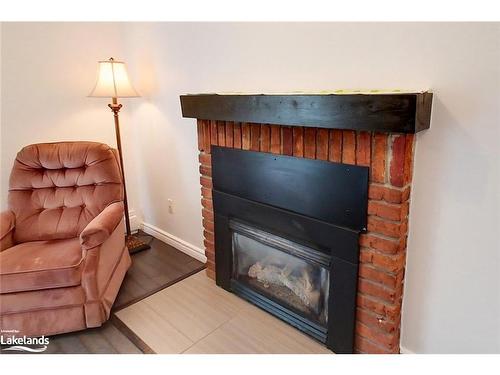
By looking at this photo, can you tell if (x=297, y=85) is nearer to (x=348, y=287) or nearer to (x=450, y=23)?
(x=450, y=23)

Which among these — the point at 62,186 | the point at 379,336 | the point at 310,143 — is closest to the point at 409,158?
the point at 310,143

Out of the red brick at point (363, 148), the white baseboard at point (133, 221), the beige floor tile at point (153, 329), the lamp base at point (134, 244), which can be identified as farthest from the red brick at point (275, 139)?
the white baseboard at point (133, 221)

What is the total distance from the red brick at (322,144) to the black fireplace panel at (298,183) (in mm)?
31

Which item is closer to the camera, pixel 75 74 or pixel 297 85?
pixel 297 85

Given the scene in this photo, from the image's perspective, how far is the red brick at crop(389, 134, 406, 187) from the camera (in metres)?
1.31

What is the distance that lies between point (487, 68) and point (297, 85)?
0.79 m

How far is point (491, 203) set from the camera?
124 cm

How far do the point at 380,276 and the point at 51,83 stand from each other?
101 inches

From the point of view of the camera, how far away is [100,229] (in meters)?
1.86

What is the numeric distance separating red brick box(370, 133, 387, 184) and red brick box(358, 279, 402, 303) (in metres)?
0.47

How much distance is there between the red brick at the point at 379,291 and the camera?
147 cm

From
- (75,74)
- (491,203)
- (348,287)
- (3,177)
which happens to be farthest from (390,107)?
(3,177)

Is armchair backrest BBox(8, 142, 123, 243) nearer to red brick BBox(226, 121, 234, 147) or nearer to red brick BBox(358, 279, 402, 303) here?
red brick BBox(226, 121, 234, 147)

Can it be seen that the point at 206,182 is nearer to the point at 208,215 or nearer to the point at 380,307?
the point at 208,215
